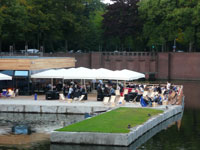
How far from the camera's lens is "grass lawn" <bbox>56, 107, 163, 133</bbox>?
27.9m

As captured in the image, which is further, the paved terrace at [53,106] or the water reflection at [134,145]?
the paved terrace at [53,106]

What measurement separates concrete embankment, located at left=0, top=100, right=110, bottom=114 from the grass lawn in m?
2.52

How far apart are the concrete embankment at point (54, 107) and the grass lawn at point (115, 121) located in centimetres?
252

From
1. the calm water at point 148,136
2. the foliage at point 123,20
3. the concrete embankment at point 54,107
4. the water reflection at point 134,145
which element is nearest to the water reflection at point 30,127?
the calm water at point 148,136

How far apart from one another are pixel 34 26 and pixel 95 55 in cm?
1108

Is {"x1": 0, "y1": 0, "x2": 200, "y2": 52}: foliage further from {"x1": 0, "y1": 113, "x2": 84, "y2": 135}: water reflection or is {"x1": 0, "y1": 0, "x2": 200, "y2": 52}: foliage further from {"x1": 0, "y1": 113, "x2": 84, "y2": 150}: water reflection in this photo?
{"x1": 0, "y1": 113, "x2": 84, "y2": 150}: water reflection

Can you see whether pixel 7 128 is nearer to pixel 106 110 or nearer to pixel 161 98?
pixel 106 110

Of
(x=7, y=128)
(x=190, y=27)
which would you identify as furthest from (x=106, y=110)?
(x=190, y=27)

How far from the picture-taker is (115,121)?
30.9 meters

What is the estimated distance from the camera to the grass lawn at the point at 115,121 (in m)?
27.9

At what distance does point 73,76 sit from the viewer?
4625cm

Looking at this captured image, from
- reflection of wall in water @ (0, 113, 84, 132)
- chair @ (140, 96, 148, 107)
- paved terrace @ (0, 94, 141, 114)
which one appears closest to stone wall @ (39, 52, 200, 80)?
paved terrace @ (0, 94, 141, 114)

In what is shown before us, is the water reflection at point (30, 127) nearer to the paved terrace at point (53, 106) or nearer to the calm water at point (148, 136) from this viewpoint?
the calm water at point (148, 136)

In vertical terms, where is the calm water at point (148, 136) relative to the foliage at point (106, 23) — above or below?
below
